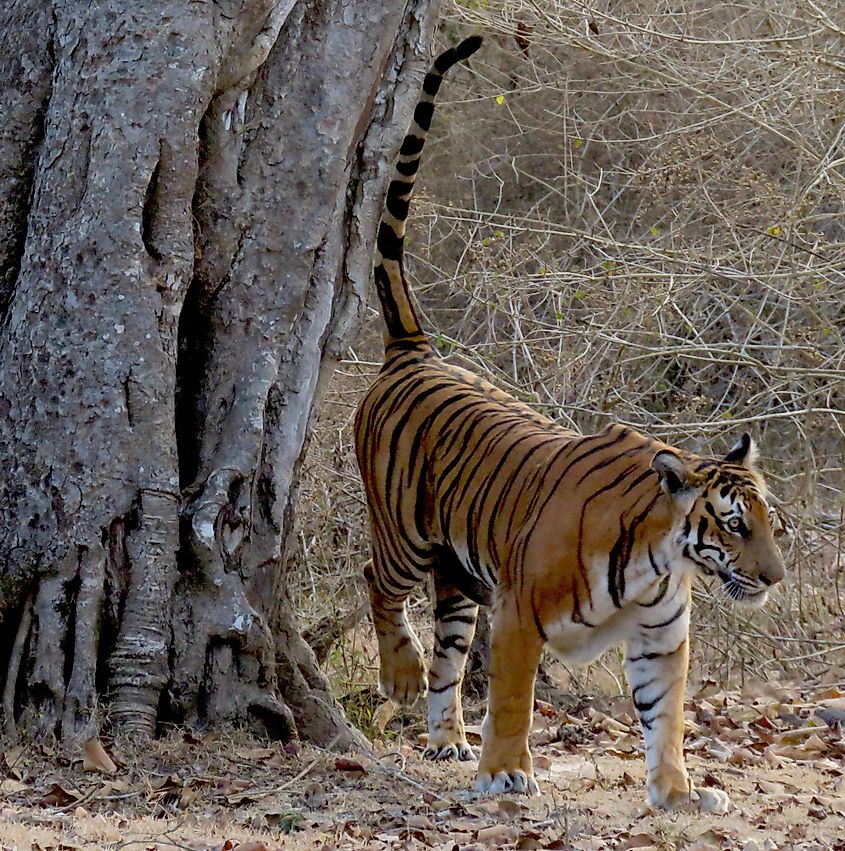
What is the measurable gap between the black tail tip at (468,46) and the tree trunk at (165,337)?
0.29m

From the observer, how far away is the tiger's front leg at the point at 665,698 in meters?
4.56

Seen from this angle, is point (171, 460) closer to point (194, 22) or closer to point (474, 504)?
point (474, 504)

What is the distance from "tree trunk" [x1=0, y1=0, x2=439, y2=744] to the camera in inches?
188

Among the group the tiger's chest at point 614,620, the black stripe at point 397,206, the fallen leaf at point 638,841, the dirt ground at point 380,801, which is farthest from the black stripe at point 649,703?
the black stripe at point 397,206

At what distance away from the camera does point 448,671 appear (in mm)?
5664

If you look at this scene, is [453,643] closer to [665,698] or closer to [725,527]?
[665,698]

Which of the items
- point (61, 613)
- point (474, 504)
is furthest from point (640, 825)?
point (61, 613)

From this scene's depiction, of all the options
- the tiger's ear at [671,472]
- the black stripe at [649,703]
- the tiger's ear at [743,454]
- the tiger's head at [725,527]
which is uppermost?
the tiger's ear at [743,454]

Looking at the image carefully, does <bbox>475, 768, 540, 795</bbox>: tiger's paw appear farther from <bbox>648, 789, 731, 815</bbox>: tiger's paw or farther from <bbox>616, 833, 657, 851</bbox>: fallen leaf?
<bbox>616, 833, 657, 851</bbox>: fallen leaf

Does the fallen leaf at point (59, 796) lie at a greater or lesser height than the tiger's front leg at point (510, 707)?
lesser

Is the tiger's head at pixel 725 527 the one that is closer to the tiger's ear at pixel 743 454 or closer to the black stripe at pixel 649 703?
the tiger's ear at pixel 743 454


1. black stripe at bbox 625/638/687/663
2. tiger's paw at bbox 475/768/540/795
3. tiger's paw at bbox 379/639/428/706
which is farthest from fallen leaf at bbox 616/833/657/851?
tiger's paw at bbox 379/639/428/706

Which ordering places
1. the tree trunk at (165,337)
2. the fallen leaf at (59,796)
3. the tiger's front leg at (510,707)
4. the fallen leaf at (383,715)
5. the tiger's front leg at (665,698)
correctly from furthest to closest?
1. the fallen leaf at (383,715)
2. the tree trunk at (165,337)
3. the tiger's front leg at (510,707)
4. the tiger's front leg at (665,698)
5. the fallen leaf at (59,796)

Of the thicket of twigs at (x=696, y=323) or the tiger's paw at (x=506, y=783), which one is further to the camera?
the thicket of twigs at (x=696, y=323)
